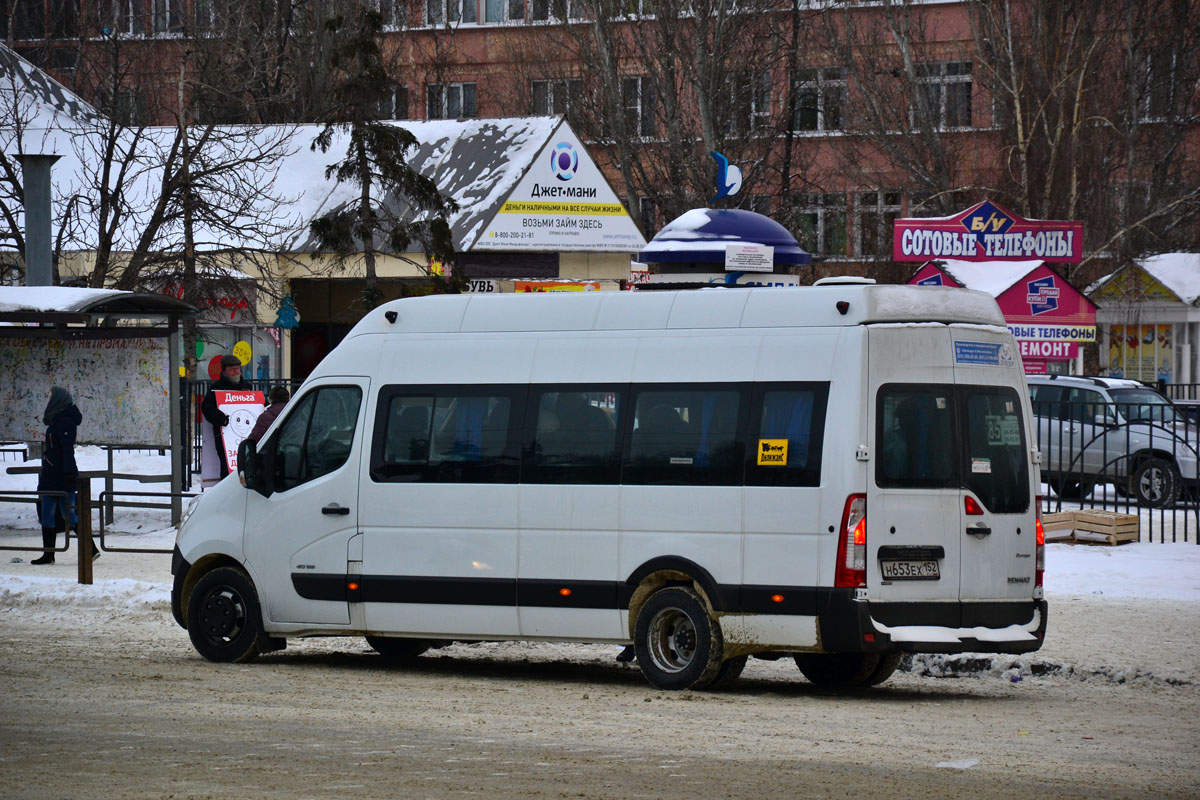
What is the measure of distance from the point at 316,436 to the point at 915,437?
4.12 metres

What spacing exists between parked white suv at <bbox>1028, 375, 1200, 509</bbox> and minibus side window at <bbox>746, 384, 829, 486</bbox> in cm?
1133

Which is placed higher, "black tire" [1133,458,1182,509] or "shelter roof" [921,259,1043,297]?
"shelter roof" [921,259,1043,297]

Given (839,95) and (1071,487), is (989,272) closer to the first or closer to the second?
(1071,487)

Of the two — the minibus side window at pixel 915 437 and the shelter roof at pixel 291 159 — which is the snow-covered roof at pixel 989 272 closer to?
the minibus side window at pixel 915 437

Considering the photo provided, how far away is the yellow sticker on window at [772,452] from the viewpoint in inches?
400

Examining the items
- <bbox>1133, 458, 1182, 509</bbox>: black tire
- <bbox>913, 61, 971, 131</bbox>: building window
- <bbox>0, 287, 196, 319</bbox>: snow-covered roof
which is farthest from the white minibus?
<bbox>913, 61, 971, 131</bbox>: building window

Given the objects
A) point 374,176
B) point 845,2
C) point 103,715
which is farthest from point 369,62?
point 845,2

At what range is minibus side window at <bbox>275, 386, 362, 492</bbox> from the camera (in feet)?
38.4

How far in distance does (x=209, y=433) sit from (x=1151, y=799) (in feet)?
46.6

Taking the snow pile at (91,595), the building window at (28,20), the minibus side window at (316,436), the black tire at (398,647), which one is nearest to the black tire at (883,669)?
the black tire at (398,647)

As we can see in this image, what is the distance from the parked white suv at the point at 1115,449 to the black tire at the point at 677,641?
36.9 feet

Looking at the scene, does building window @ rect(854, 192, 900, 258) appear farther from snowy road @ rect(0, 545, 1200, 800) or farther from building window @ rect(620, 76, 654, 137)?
snowy road @ rect(0, 545, 1200, 800)

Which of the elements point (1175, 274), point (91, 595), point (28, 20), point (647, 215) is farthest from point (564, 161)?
point (28, 20)

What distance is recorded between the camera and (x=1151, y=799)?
23.7 feet
